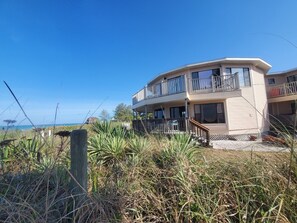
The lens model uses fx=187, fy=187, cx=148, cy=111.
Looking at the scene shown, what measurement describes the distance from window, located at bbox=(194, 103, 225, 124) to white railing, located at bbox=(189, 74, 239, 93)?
2.19 metres

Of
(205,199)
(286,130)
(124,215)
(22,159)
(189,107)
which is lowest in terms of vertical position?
(124,215)

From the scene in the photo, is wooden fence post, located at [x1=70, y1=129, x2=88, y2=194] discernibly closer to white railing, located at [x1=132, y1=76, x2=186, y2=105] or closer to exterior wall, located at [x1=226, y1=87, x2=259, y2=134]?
white railing, located at [x1=132, y1=76, x2=186, y2=105]

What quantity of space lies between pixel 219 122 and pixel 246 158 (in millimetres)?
15470

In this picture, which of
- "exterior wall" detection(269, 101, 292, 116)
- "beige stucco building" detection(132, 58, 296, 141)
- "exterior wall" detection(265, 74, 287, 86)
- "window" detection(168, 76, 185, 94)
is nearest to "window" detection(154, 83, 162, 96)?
"beige stucco building" detection(132, 58, 296, 141)

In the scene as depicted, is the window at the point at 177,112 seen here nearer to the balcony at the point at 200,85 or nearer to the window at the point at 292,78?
the balcony at the point at 200,85

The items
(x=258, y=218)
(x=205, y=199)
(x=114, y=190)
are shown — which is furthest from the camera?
(x=114, y=190)

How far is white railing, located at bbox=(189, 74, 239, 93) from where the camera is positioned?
50.6ft

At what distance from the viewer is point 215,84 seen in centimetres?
1593

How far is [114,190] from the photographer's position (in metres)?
2.54

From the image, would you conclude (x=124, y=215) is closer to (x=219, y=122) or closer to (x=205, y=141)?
(x=205, y=141)

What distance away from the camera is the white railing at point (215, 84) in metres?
15.4

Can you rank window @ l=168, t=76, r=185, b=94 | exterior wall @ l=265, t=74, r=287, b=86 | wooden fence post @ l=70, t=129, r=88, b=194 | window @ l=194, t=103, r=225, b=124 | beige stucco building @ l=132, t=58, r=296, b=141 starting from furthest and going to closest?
exterior wall @ l=265, t=74, r=287, b=86, window @ l=194, t=103, r=225, b=124, beige stucco building @ l=132, t=58, r=296, b=141, window @ l=168, t=76, r=185, b=94, wooden fence post @ l=70, t=129, r=88, b=194

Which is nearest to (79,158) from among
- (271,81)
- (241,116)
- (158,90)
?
(158,90)

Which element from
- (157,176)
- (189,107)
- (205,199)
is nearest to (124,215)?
(157,176)
